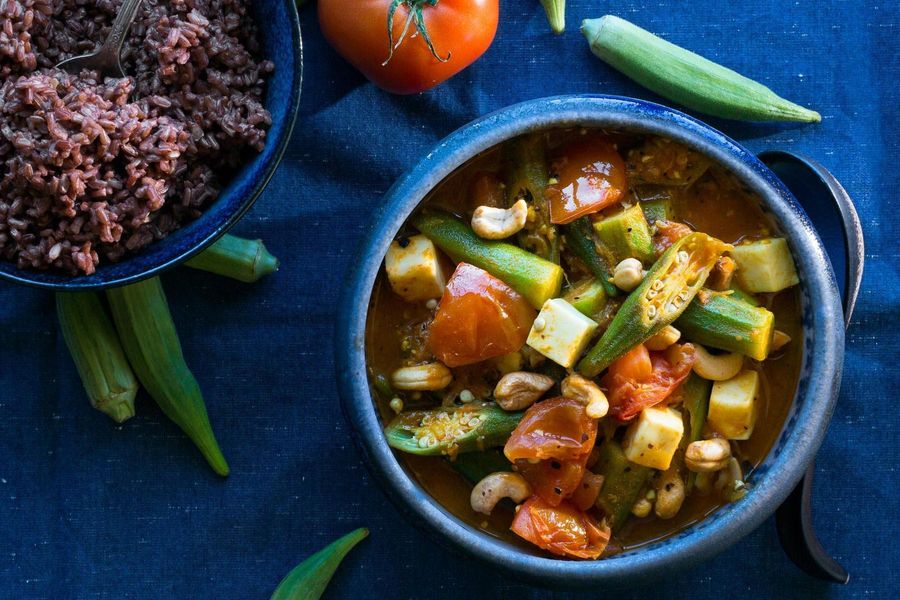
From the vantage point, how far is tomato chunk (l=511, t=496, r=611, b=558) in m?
1.84

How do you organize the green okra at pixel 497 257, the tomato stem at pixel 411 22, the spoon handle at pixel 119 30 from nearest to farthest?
the green okra at pixel 497 257 < the spoon handle at pixel 119 30 < the tomato stem at pixel 411 22

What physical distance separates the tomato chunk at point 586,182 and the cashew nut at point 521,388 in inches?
12.6

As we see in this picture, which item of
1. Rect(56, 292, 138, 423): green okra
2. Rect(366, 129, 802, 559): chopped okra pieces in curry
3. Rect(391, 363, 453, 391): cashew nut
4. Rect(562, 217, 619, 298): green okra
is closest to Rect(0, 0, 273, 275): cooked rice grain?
Rect(56, 292, 138, 423): green okra

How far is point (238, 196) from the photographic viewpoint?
1981mm

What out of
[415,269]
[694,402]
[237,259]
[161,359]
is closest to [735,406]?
[694,402]

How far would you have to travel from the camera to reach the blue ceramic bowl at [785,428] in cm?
180

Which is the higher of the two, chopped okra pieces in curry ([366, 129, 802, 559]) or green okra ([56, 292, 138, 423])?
chopped okra pieces in curry ([366, 129, 802, 559])

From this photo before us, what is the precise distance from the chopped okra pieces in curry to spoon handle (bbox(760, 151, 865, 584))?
0.76ft

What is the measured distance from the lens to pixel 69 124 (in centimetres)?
185

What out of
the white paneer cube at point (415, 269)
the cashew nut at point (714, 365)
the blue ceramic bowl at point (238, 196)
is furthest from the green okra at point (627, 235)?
the blue ceramic bowl at point (238, 196)

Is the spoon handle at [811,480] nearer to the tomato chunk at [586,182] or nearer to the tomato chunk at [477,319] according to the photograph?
the tomato chunk at [586,182]

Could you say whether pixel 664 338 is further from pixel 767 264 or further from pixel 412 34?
pixel 412 34

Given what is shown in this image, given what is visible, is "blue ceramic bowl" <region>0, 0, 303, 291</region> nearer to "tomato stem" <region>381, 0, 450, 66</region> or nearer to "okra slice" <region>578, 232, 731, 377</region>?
"tomato stem" <region>381, 0, 450, 66</region>

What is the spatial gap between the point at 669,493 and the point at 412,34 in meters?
1.14
